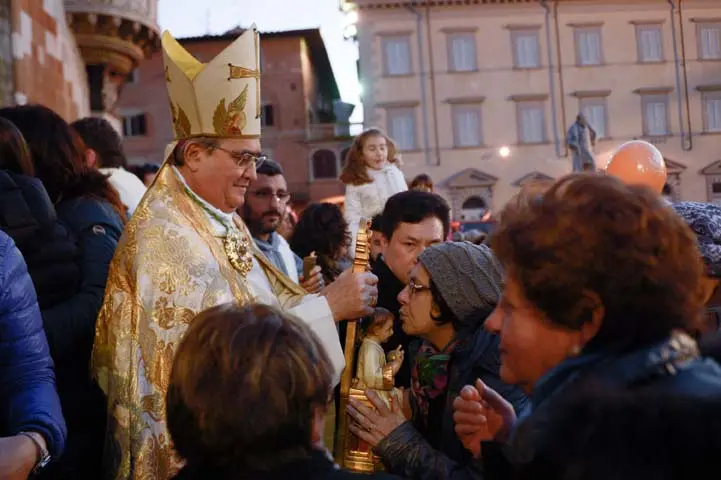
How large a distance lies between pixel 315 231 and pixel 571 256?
13.4 ft

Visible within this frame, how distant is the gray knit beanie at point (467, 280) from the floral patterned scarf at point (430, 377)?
117mm

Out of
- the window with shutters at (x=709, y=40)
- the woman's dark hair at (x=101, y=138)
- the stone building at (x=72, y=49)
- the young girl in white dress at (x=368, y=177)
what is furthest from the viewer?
the window with shutters at (x=709, y=40)

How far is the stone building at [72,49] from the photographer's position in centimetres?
730

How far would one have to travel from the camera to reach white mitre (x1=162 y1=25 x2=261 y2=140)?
123 inches

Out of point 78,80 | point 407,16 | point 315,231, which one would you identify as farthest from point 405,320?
point 407,16

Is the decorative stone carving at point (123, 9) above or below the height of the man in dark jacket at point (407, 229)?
above

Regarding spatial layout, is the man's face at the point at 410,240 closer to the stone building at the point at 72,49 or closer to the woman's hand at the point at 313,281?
the woman's hand at the point at 313,281

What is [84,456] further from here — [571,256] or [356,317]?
[571,256]

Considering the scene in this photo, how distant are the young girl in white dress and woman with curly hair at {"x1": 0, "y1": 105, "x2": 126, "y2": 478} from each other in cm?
353

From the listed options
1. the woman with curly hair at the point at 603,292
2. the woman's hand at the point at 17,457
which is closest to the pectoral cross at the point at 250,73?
the woman's hand at the point at 17,457

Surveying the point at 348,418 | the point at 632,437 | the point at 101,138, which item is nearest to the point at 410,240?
the point at 348,418

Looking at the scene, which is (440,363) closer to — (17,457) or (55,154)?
(17,457)

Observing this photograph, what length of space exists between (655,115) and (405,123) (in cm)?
958

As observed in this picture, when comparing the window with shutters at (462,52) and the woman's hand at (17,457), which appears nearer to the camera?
the woman's hand at (17,457)
